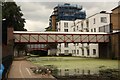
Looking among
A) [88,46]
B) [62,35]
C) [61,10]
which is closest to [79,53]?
[88,46]

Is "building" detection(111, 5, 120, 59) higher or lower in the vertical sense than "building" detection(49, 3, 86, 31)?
lower

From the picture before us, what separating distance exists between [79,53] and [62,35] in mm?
27426

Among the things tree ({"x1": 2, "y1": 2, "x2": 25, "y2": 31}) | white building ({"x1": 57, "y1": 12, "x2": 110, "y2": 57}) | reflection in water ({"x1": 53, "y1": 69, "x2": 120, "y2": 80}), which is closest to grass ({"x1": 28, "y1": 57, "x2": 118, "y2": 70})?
reflection in water ({"x1": 53, "y1": 69, "x2": 120, "y2": 80})

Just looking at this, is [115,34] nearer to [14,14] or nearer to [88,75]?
[14,14]

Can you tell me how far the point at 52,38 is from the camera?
60.8 metres

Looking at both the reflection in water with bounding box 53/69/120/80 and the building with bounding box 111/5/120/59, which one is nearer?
the reflection in water with bounding box 53/69/120/80

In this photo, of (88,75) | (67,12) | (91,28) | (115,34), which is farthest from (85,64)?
(67,12)

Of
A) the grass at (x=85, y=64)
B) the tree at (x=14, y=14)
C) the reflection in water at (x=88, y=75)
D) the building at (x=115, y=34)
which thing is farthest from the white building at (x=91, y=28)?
the reflection in water at (x=88, y=75)

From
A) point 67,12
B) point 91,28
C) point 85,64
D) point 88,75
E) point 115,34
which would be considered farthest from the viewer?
point 67,12

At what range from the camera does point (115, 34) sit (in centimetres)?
5828

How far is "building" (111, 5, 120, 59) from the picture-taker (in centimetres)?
5624

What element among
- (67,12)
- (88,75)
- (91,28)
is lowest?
(88,75)

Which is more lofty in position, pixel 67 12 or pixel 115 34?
pixel 67 12

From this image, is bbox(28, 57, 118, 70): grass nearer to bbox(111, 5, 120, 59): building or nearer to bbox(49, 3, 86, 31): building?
bbox(111, 5, 120, 59): building
